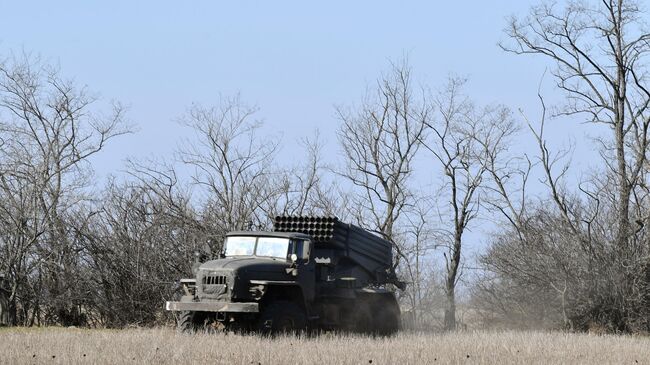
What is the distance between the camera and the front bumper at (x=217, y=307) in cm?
1789

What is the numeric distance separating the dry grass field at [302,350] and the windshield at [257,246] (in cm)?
205

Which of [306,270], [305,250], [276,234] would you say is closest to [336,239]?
[305,250]

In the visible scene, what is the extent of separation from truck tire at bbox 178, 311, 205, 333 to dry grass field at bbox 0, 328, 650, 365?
516mm

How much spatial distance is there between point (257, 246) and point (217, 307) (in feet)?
6.34

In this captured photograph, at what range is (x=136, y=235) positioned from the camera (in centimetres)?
2709

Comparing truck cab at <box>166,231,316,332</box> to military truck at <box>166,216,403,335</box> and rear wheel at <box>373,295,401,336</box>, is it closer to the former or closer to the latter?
military truck at <box>166,216,403,335</box>

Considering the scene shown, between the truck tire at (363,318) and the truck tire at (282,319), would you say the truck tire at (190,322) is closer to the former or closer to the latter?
the truck tire at (282,319)

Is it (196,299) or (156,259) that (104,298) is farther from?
(196,299)

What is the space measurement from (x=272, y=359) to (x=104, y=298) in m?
14.6

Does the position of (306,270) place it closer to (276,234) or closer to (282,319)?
(276,234)

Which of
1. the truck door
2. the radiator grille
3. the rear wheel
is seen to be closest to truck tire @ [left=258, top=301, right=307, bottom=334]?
the truck door

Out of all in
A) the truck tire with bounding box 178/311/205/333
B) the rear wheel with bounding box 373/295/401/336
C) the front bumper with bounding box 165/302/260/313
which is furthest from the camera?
the rear wheel with bounding box 373/295/401/336

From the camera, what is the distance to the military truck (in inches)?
725

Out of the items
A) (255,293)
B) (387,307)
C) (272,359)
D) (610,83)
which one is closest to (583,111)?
(610,83)
